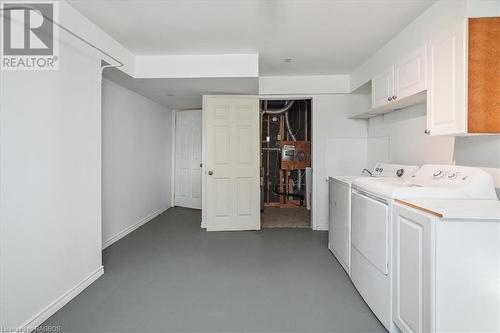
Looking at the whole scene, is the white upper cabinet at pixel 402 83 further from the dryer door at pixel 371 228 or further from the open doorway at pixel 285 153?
the open doorway at pixel 285 153

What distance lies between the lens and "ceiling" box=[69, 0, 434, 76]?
2.00m

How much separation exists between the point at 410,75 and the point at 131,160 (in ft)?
12.1

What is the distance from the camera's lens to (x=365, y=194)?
2.05 meters

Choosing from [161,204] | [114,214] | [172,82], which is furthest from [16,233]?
[161,204]

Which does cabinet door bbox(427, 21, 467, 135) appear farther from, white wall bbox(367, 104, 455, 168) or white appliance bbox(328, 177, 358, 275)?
white appliance bbox(328, 177, 358, 275)

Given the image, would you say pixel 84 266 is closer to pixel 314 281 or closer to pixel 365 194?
pixel 314 281

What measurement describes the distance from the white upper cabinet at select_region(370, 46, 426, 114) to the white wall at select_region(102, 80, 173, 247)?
3310mm

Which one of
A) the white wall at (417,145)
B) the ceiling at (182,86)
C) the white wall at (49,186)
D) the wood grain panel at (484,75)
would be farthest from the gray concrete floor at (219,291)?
the ceiling at (182,86)

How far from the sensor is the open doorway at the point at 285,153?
5.89m

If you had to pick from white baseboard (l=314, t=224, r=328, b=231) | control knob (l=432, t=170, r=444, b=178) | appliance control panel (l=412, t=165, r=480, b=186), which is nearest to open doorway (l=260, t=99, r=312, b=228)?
white baseboard (l=314, t=224, r=328, b=231)

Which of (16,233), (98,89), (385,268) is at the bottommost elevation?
(385,268)

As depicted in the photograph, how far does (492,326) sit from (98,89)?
3.33m

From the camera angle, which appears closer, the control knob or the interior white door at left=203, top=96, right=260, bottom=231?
the control knob

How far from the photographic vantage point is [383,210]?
1720 mm
